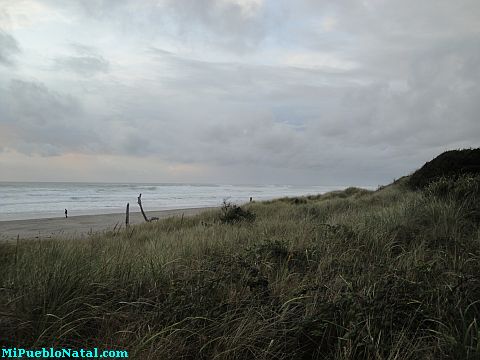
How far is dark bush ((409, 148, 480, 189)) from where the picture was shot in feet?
39.7

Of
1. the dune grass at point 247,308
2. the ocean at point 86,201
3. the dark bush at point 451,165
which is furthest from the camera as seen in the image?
the ocean at point 86,201

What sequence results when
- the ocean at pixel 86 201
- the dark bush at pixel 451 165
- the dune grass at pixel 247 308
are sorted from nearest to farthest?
1. the dune grass at pixel 247 308
2. the dark bush at pixel 451 165
3. the ocean at pixel 86 201

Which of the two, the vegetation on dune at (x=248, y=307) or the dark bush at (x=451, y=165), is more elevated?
the dark bush at (x=451, y=165)

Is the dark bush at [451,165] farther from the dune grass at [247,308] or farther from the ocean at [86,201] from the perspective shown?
the ocean at [86,201]

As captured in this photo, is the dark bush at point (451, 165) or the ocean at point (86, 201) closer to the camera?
the dark bush at point (451, 165)

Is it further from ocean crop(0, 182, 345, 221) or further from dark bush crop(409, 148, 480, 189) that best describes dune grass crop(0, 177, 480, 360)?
ocean crop(0, 182, 345, 221)

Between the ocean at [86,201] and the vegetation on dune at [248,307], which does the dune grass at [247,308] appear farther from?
the ocean at [86,201]

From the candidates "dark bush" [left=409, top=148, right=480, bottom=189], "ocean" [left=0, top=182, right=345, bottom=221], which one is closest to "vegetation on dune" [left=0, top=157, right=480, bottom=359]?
"dark bush" [left=409, top=148, right=480, bottom=189]

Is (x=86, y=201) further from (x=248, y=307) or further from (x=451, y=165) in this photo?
(x=248, y=307)

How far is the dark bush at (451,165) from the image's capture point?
12.1 m

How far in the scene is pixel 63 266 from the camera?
3572 millimetres

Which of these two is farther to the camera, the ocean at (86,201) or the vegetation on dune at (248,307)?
the ocean at (86,201)

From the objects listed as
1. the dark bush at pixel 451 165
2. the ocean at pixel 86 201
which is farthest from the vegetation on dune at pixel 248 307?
the ocean at pixel 86 201

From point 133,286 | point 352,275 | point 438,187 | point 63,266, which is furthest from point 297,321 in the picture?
point 438,187
